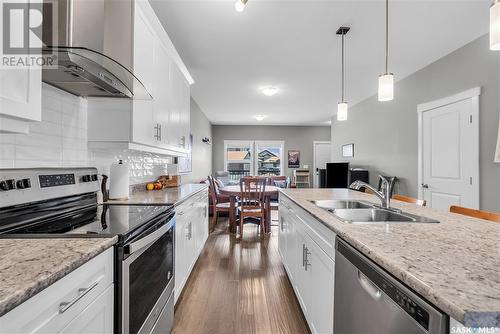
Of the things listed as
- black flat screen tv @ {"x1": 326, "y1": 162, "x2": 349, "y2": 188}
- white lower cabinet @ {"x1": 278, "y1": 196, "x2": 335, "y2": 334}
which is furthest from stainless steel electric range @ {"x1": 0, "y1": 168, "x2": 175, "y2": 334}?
black flat screen tv @ {"x1": 326, "y1": 162, "x2": 349, "y2": 188}

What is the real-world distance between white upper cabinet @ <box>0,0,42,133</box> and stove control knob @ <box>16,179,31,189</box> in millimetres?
366

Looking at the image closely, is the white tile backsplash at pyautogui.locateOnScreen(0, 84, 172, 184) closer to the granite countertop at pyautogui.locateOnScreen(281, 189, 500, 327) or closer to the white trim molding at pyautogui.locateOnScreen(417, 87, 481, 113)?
the granite countertop at pyautogui.locateOnScreen(281, 189, 500, 327)

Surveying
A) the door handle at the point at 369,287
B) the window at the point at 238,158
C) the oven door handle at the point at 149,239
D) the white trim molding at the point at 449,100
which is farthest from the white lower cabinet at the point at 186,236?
the window at the point at 238,158

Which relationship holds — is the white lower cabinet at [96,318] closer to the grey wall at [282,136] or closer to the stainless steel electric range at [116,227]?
the stainless steel electric range at [116,227]

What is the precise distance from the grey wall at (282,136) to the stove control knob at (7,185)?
715 cm

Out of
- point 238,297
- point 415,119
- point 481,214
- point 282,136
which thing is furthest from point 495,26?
point 282,136

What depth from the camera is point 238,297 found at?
85.6 inches

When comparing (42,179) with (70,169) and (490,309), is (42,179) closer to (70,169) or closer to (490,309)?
(70,169)

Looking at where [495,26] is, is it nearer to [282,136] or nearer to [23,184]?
[23,184]

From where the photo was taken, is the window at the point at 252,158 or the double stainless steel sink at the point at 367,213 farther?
the window at the point at 252,158

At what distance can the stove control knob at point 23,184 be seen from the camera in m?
1.15

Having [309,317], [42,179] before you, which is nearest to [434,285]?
[309,317]

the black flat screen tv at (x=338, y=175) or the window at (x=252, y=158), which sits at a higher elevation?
the window at (x=252, y=158)

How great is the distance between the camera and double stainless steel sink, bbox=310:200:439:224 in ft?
4.66
